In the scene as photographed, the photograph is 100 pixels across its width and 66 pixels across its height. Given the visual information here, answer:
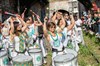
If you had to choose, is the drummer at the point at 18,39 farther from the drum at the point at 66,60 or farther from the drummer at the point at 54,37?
the drum at the point at 66,60

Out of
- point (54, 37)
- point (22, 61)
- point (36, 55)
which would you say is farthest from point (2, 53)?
point (54, 37)

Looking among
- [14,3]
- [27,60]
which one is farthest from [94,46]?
[14,3]

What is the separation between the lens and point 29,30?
10.8 meters

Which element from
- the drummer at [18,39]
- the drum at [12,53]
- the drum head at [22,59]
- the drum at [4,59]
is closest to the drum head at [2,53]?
the drum at [4,59]

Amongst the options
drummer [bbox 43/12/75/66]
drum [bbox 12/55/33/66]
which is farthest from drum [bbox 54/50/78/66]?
drum [bbox 12/55/33/66]

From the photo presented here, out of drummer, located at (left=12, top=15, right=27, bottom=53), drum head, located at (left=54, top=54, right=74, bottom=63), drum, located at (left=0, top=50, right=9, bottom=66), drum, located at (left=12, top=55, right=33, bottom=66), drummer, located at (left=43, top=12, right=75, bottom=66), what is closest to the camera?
drum head, located at (left=54, top=54, right=74, bottom=63)

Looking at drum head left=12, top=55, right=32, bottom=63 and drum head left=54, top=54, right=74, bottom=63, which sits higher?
drum head left=54, top=54, right=74, bottom=63

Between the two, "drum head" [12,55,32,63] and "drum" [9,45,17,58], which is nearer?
"drum head" [12,55,32,63]

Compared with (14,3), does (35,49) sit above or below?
below

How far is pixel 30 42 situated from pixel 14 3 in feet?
43.7

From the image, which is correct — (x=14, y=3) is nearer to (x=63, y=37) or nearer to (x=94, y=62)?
(x=94, y=62)

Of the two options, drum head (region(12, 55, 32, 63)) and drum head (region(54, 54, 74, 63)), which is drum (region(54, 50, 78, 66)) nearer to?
drum head (region(54, 54, 74, 63))

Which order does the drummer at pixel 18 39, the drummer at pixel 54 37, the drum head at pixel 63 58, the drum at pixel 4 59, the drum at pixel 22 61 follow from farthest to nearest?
the drum at pixel 4 59 < the drummer at pixel 18 39 < the drummer at pixel 54 37 < the drum at pixel 22 61 < the drum head at pixel 63 58

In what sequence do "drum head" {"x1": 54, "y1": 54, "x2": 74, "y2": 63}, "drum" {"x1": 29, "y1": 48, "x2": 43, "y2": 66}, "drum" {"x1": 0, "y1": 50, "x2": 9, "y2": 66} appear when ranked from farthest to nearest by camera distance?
"drum" {"x1": 29, "y1": 48, "x2": 43, "y2": 66}
"drum" {"x1": 0, "y1": 50, "x2": 9, "y2": 66}
"drum head" {"x1": 54, "y1": 54, "x2": 74, "y2": 63}
